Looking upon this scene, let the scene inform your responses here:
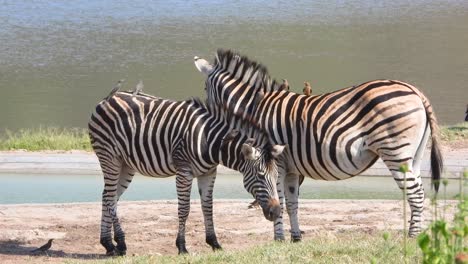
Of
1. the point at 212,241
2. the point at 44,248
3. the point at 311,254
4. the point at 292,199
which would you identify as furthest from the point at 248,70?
the point at 311,254

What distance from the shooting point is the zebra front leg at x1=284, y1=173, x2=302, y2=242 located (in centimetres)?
962

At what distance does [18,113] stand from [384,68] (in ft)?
31.4

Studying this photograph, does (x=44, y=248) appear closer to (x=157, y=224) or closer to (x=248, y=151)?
(x=157, y=224)

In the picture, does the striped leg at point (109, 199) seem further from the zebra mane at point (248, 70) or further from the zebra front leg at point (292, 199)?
the zebra front leg at point (292, 199)

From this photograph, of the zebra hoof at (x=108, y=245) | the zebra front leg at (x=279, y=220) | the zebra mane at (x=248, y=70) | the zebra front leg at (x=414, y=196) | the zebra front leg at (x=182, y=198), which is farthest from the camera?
the zebra hoof at (x=108, y=245)

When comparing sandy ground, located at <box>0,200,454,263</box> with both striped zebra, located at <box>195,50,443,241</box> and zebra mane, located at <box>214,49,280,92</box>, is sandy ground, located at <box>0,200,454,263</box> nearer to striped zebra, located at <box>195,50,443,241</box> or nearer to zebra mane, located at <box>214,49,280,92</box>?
striped zebra, located at <box>195,50,443,241</box>

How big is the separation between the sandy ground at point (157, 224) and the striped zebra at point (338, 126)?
90 cm

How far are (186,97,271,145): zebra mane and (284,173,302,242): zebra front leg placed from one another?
0.81m

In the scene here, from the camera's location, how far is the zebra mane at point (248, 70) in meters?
9.97

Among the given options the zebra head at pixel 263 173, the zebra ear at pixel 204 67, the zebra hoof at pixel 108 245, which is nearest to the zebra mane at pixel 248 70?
the zebra ear at pixel 204 67

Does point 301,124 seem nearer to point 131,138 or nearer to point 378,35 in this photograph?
point 131,138

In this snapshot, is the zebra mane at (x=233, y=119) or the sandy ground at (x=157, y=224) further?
the sandy ground at (x=157, y=224)

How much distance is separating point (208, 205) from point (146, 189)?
15.1 ft

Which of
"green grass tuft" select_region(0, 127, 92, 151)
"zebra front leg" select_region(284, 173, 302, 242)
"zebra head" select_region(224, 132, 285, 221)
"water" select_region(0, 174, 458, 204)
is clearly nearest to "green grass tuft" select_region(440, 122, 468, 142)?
"water" select_region(0, 174, 458, 204)
